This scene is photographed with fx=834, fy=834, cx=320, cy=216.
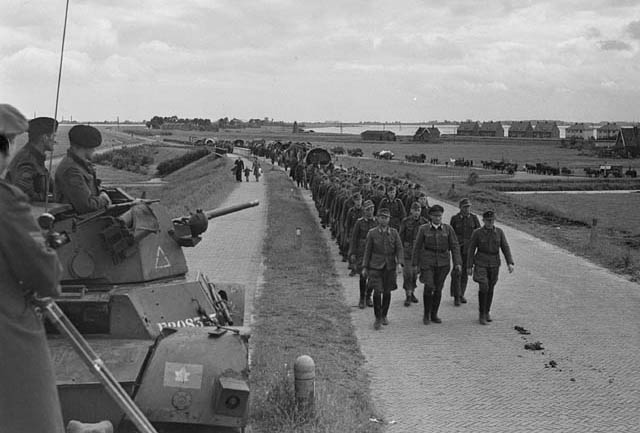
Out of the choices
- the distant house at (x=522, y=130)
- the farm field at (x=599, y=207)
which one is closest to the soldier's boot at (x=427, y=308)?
the farm field at (x=599, y=207)

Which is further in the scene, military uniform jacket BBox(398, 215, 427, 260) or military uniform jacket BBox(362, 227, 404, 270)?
military uniform jacket BBox(398, 215, 427, 260)

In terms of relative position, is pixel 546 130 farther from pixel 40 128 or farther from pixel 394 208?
pixel 40 128

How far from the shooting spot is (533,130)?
518 feet

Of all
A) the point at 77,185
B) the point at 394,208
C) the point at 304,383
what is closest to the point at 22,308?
the point at 77,185

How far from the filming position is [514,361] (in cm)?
1145

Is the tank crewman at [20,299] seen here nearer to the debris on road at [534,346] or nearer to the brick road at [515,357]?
the brick road at [515,357]

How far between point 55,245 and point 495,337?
9852 mm

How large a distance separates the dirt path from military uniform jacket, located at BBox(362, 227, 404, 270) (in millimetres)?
1074

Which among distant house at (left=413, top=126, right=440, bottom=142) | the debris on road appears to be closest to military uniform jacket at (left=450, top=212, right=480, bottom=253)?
the debris on road

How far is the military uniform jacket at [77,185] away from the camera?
275 inches

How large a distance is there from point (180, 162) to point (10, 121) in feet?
236

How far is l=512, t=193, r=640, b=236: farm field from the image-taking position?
32281 mm

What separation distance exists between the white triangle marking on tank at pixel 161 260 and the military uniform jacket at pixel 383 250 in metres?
5.81

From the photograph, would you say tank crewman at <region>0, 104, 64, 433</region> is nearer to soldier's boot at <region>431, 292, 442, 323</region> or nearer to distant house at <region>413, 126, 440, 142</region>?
soldier's boot at <region>431, 292, 442, 323</region>
